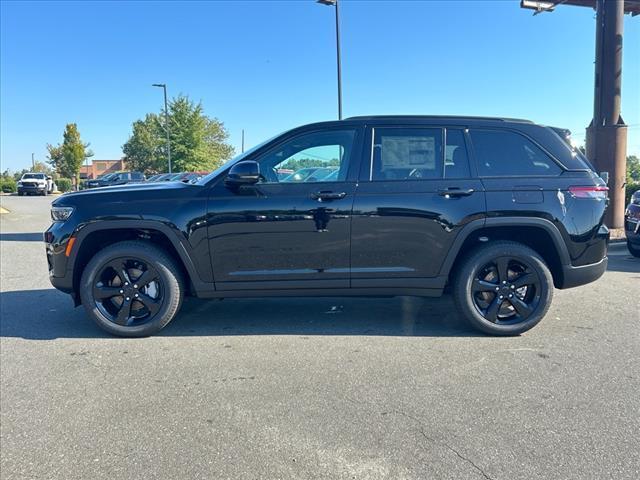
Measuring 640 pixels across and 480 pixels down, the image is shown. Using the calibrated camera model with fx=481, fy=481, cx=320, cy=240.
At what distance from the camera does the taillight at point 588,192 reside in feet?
13.7

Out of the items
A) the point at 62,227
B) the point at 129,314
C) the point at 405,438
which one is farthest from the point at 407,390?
the point at 62,227

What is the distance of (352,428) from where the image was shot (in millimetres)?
2787

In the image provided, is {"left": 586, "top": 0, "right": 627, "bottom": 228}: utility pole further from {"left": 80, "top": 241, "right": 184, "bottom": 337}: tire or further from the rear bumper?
{"left": 80, "top": 241, "right": 184, "bottom": 337}: tire

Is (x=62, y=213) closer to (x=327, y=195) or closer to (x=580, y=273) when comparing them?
(x=327, y=195)

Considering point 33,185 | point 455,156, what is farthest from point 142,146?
point 455,156

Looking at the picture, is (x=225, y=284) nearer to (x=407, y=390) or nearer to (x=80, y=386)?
(x=80, y=386)

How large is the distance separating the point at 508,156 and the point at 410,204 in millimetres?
1016

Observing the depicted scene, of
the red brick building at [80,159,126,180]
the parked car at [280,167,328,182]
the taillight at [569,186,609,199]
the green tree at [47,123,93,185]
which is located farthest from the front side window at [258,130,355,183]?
the red brick building at [80,159,126,180]

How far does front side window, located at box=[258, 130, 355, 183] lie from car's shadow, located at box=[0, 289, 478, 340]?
1418 mm

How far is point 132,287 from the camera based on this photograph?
4297 millimetres

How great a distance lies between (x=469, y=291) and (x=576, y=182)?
52.2 inches

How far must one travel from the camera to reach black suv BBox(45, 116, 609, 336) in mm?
4129

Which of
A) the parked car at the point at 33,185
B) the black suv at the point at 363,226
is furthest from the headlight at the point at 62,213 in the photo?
the parked car at the point at 33,185

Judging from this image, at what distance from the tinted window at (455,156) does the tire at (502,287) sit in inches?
27.7
